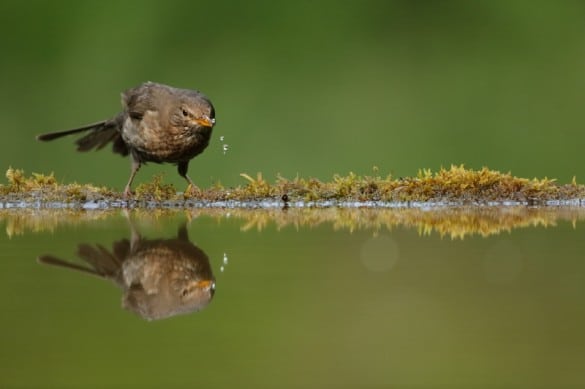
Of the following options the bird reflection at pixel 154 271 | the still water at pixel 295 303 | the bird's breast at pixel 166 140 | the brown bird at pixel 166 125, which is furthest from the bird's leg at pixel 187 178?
the bird reflection at pixel 154 271

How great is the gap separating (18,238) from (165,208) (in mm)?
2021

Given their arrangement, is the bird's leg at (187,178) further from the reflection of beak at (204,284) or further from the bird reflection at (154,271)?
the reflection of beak at (204,284)

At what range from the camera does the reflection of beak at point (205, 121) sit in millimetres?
8430

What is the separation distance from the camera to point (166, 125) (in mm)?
Result: 8594

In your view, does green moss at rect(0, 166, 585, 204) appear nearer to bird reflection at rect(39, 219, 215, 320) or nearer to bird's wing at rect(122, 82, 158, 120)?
bird's wing at rect(122, 82, 158, 120)

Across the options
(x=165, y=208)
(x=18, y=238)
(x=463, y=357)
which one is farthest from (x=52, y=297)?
(x=165, y=208)

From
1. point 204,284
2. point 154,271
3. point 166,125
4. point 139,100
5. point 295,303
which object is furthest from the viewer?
point 139,100

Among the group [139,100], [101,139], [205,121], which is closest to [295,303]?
[205,121]

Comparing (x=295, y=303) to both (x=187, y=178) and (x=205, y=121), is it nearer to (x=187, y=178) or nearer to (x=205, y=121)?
(x=205, y=121)

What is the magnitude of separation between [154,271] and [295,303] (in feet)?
3.23

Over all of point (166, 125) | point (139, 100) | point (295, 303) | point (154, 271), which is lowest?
point (295, 303)

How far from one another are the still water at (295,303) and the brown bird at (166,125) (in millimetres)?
1624

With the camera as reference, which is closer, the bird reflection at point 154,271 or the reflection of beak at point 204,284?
the bird reflection at point 154,271

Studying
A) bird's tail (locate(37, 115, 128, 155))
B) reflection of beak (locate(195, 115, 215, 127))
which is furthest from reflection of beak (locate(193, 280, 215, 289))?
bird's tail (locate(37, 115, 128, 155))
